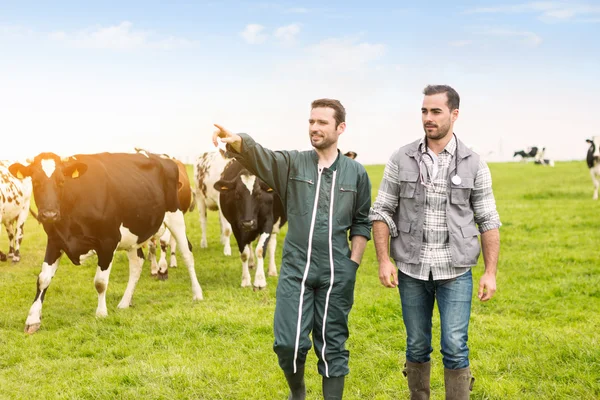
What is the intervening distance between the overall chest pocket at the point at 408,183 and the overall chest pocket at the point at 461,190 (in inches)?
10.2

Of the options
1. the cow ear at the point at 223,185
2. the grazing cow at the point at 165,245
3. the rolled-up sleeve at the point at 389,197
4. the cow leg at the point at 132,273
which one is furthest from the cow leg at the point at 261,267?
the rolled-up sleeve at the point at 389,197

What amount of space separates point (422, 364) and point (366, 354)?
2.10 m

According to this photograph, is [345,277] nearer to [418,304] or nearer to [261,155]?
[418,304]

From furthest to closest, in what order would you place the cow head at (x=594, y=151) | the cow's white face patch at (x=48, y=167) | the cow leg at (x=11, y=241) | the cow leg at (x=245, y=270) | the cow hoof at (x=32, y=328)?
1. the cow head at (x=594, y=151)
2. the cow leg at (x=11, y=241)
3. the cow leg at (x=245, y=270)
4. the cow hoof at (x=32, y=328)
5. the cow's white face patch at (x=48, y=167)

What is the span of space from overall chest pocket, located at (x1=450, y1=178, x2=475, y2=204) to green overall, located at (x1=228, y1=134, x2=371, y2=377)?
0.72m

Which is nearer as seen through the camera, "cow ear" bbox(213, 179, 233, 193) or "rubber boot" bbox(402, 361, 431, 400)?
"rubber boot" bbox(402, 361, 431, 400)

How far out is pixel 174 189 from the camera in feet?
34.3

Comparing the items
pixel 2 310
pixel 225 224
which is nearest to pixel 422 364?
pixel 2 310

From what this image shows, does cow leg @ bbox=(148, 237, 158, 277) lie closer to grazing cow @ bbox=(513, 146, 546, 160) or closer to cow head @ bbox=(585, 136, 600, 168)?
cow head @ bbox=(585, 136, 600, 168)

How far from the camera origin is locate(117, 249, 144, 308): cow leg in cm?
947

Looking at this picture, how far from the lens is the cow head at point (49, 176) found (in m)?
7.79

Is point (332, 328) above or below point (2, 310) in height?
above

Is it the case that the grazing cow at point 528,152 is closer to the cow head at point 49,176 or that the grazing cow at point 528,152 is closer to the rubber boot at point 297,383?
the cow head at point 49,176

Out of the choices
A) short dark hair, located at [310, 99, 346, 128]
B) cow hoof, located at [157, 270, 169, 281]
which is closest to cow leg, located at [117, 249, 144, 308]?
cow hoof, located at [157, 270, 169, 281]
